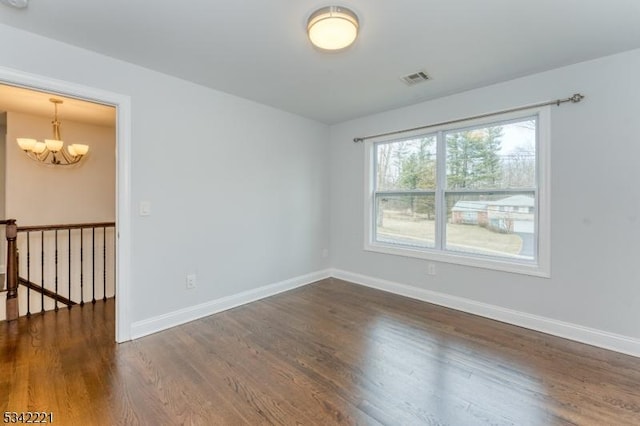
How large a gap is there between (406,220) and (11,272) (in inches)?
180

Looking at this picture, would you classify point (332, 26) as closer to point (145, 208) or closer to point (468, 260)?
point (145, 208)

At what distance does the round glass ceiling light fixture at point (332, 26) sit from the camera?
1.81 meters

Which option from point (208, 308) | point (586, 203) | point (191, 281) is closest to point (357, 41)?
point (586, 203)

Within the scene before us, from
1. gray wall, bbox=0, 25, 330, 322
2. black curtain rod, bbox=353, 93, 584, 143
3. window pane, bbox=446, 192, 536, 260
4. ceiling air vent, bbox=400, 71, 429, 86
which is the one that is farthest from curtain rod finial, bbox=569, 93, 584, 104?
gray wall, bbox=0, 25, 330, 322

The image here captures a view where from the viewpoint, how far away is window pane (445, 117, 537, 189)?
9.62 ft

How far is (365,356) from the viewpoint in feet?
7.63

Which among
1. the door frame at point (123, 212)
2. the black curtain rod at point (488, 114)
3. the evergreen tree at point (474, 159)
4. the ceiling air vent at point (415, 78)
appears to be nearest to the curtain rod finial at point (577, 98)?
the black curtain rod at point (488, 114)

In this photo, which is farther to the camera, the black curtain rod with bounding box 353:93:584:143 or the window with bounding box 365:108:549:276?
the window with bounding box 365:108:549:276

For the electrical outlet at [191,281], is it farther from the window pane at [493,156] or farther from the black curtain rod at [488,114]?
the window pane at [493,156]

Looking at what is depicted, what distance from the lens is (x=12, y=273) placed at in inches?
123

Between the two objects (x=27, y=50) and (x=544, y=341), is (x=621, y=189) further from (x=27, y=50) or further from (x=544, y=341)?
(x=27, y=50)

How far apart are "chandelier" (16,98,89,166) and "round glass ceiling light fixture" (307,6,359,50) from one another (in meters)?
3.28

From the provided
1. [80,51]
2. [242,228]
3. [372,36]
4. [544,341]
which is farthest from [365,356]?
[80,51]

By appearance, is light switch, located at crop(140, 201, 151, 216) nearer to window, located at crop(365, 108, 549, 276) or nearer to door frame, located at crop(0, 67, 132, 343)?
door frame, located at crop(0, 67, 132, 343)
